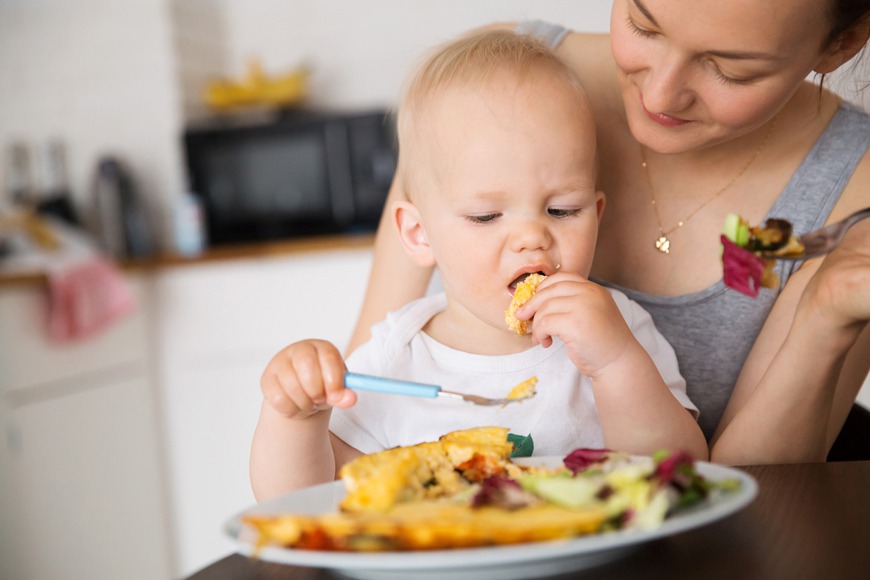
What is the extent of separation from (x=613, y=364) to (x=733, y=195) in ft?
1.66

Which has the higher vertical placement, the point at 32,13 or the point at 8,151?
the point at 32,13

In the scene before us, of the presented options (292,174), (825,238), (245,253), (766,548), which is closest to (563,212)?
(825,238)

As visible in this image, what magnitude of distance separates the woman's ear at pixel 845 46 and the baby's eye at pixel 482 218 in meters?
0.43

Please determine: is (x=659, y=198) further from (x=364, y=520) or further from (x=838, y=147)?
(x=364, y=520)

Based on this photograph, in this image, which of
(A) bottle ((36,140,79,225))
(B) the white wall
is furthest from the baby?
(A) bottle ((36,140,79,225))

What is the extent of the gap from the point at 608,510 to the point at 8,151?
3357mm

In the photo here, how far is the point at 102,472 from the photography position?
281cm

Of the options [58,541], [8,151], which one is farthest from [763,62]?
[8,151]

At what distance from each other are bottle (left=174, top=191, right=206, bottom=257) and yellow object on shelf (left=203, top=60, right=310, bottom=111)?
0.39m

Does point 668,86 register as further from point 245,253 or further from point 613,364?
point 245,253

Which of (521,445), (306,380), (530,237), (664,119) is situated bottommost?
(521,445)

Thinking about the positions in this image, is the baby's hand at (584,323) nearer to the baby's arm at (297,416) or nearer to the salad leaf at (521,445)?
the salad leaf at (521,445)

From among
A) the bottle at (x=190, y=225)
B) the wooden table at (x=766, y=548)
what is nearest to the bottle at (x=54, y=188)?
the bottle at (x=190, y=225)

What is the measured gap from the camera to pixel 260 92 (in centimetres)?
333
